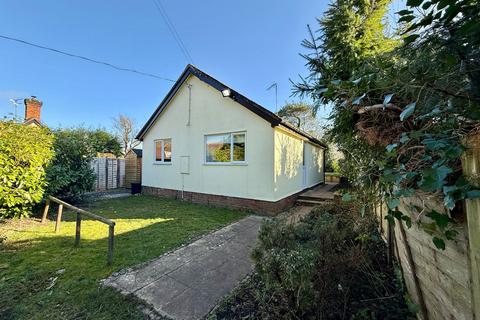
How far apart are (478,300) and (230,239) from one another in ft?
15.2

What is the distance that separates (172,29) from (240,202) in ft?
28.8

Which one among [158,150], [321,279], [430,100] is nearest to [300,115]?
[158,150]

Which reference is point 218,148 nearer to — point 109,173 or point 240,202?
point 240,202

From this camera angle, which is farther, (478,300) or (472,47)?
(472,47)

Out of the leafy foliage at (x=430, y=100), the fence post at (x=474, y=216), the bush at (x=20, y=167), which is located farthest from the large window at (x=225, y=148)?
the fence post at (x=474, y=216)

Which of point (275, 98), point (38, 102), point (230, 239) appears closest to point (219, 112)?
point (230, 239)

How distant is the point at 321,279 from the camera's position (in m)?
2.43

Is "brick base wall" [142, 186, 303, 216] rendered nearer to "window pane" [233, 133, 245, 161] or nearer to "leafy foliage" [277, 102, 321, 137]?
"window pane" [233, 133, 245, 161]

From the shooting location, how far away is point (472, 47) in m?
1.17

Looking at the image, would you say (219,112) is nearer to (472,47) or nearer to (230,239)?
(230,239)

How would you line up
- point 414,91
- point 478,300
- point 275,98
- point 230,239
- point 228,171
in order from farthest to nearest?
point 275,98 < point 228,171 < point 230,239 < point 414,91 < point 478,300

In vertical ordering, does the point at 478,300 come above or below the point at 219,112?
below

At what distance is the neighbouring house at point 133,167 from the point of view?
1422 cm

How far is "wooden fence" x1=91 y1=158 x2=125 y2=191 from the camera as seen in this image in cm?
1318
